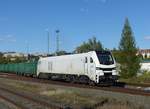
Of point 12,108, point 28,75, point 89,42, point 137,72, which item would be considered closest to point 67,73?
point 137,72

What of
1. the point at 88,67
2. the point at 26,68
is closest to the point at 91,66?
the point at 88,67

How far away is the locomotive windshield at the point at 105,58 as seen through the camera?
30.4m

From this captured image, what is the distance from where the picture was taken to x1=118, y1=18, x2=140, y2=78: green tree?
161ft

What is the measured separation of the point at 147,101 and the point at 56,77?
28082 millimetres

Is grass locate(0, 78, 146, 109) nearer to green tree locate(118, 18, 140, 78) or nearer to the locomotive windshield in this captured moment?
the locomotive windshield

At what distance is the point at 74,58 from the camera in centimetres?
3694

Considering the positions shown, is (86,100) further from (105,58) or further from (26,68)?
(26,68)

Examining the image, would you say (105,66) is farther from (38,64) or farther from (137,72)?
(38,64)

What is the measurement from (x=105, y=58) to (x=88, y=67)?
74.6 inches

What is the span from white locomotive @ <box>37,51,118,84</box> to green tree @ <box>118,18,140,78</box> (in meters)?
10.2

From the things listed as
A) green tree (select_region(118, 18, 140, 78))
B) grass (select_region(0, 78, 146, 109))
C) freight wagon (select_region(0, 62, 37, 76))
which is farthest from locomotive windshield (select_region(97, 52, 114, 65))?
freight wagon (select_region(0, 62, 37, 76))

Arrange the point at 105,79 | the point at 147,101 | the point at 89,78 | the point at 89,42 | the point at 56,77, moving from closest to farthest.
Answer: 1. the point at 147,101
2. the point at 105,79
3. the point at 89,78
4. the point at 56,77
5. the point at 89,42

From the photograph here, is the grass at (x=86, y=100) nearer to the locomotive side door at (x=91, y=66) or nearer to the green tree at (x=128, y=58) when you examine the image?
the locomotive side door at (x=91, y=66)

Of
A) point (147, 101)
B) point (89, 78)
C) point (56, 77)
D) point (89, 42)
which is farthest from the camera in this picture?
point (89, 42)
